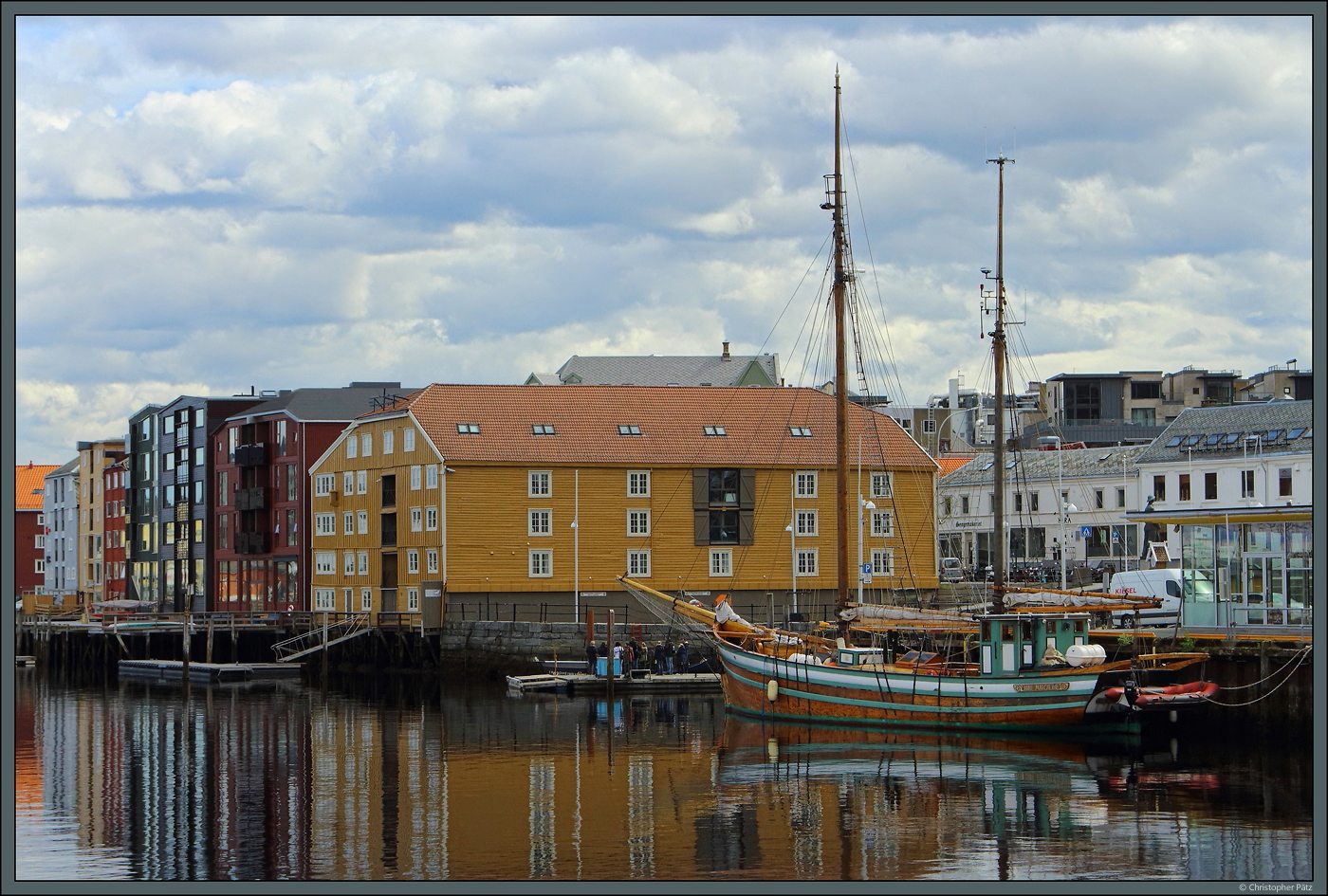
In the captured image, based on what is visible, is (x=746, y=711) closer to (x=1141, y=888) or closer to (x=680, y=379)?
(x=1141, y=888)

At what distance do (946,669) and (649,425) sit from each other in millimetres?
35442

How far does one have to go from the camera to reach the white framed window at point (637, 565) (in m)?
79.6

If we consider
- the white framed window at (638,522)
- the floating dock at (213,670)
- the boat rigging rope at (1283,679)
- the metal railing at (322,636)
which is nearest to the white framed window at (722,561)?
the white framed window at (638,522)

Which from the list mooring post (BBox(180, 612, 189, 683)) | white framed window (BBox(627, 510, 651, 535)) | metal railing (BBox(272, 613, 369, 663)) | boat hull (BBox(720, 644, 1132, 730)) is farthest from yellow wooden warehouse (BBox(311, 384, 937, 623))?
boat hull (BBox(720, 644, 1132, 730))

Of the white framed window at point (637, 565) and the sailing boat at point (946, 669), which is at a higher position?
the white framed window at point (637, 565)

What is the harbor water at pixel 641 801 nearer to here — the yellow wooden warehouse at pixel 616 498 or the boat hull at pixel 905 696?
the boat hull at pixel 905 696

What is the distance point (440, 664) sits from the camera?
76000 millimetres

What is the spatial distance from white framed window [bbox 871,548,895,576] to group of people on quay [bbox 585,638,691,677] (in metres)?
15.6

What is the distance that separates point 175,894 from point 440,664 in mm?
51280

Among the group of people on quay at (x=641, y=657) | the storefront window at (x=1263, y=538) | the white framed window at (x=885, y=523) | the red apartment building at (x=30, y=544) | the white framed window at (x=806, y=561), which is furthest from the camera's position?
the red apartment building at (x=30, y=544)

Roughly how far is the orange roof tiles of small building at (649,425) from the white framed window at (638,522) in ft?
8.15

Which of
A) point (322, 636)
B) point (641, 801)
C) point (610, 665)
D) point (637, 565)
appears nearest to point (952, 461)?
point (637, 565)

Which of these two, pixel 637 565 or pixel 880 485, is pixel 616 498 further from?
pixel 880 485

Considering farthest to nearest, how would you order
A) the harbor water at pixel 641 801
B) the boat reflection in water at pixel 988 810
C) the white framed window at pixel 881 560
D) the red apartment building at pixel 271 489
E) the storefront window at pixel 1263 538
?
the red apartment building at pixel 271 489
the white framed window at pixel 881 560
the storefront window at pixel 1263 538
the harbor water at pixel 641 801
the boat reflection in water at pixel 988 810
